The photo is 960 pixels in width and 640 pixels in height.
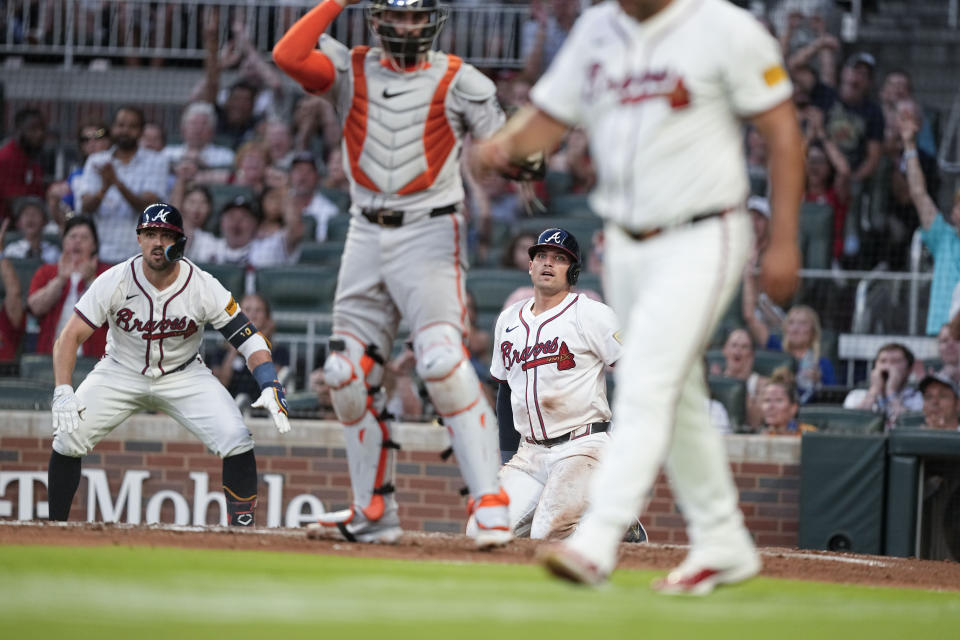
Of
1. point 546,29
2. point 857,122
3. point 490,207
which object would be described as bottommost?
point 490,207

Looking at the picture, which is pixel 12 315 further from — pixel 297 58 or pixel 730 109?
pixel 730 109

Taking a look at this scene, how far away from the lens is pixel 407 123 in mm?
5113

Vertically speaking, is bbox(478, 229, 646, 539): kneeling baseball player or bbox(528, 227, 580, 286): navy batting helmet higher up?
bbox(528, 227, 580, 286): navy batting helmet

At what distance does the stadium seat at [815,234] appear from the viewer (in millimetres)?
11250

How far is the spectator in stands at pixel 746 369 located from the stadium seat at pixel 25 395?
476 centimetres

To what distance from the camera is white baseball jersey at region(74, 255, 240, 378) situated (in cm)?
718

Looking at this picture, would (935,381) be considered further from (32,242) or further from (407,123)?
(32,242)

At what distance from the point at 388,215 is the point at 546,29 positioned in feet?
29.0

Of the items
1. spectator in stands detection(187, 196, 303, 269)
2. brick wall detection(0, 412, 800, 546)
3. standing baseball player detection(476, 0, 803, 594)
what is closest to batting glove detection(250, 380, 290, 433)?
brick wall detection(0, 412, 800, 546)

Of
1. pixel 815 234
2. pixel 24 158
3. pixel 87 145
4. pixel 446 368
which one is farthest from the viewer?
pixel 24 158

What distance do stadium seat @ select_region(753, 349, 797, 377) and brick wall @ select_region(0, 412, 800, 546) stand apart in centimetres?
95

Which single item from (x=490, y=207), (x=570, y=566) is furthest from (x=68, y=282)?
(x=570, y=566)

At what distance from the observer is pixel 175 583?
3938 millimetres

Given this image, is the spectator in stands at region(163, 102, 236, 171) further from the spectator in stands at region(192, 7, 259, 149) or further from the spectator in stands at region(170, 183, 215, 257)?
the spectator in stands at region(170, 183, 215, 257)
